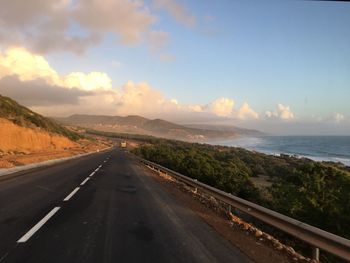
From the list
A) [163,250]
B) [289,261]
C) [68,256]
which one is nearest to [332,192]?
[289,261]

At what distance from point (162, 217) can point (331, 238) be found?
5.08 meters

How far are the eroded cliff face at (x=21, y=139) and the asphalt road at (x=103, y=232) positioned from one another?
48736 mm

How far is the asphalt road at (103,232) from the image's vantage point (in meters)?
6.48

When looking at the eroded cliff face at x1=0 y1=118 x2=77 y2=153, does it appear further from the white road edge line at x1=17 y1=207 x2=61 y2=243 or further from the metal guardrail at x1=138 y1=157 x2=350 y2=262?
the metal guardrail at x1=138 y1=157 x2=350 y2=262

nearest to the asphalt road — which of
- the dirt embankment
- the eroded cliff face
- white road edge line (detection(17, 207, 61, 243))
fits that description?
white road edge line (detection(17, 207, 61, 243))

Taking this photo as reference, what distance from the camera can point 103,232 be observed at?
26.9 ft

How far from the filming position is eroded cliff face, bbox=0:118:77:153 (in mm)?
59769

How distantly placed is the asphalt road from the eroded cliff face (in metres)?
48.7

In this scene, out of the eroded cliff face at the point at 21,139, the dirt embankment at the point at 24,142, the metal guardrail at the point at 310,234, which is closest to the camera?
the metal guardrail at the point at 310,234

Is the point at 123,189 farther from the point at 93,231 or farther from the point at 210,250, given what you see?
the point at 210,250

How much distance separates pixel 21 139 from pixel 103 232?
62.1m

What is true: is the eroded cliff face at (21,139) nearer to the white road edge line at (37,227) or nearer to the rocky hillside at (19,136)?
the rocky hillside at (19,136)

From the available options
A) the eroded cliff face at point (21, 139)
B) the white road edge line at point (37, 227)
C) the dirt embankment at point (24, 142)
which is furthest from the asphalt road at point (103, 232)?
the eroded cliff face at point (21, 139)

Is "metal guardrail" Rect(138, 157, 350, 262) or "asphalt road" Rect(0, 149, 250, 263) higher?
"metal guardrail" Rect(138, 157, 350, 262)
